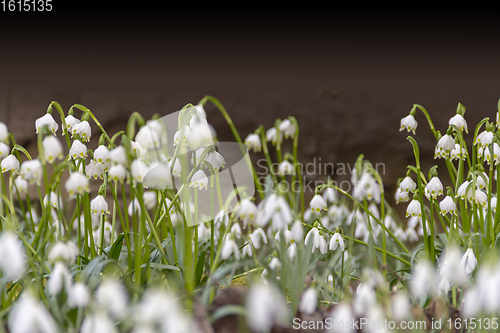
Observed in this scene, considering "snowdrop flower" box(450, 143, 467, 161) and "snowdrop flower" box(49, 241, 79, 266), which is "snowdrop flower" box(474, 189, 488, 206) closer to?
"snowdrop flower" box(450, 143, 467, 161)

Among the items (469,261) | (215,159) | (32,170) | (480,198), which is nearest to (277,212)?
(215,159)

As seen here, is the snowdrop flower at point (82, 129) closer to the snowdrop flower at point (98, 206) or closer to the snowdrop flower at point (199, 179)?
the snowdrop flower at point (98, 206)

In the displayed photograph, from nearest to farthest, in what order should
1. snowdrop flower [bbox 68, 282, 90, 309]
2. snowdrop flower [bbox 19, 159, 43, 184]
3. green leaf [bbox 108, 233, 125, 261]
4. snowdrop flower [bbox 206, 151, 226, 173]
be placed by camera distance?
snowdrop flower [bbox 68, 282, 90, 309]
snowdrop flower [bbox 19, 159, 43, 184]
snowdrop flower [bbox 206, 151, 226, 173]
green leaf [bbox 108, 233, 125, 261]

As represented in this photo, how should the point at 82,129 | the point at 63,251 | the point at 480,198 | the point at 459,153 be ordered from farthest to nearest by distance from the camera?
the point at 459,153 → the point at 480,198 → the point at 82,129 → the point at 63,251

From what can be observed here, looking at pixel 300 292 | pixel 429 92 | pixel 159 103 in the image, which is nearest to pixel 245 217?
pixel 300 292

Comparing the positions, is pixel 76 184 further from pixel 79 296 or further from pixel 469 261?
pixel 469 261

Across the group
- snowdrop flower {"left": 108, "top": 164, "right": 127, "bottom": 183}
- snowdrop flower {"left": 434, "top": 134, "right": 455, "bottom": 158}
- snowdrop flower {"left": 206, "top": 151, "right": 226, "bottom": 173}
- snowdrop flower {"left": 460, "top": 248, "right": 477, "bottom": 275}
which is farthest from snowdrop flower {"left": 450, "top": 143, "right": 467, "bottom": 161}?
snowdrop flower {"left": 108, "top": 164, "right": 127, "bottom": 183}

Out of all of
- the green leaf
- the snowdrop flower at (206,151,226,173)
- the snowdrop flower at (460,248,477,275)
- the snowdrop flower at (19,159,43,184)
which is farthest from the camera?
the green leaf

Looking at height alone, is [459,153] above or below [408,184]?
above

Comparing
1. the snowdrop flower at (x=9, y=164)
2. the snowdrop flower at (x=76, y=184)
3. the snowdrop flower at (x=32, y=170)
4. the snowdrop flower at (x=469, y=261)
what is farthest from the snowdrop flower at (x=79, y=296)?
the snowdrop flower at (x=469, y=261)

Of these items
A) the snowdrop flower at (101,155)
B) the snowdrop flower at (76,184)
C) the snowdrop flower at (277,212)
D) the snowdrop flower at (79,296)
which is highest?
the snowdrop flower at (101,155)

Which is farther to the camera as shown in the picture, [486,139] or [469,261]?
[486,139]

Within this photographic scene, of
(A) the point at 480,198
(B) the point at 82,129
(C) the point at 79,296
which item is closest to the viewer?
(C) the point at 79,296
